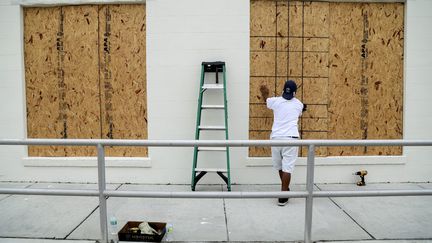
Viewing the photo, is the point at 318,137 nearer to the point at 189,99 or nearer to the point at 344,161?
the point at 344,161

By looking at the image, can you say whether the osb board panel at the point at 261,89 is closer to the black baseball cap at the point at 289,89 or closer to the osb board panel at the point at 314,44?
the osb board panel at the point at 314,44

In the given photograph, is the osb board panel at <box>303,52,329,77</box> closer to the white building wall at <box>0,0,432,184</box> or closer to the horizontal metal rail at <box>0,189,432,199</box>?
the white building wall at <box>0,0,432,184</box>

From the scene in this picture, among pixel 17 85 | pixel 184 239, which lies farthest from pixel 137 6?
pixel 184 239

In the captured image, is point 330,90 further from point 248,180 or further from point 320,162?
point 248,180

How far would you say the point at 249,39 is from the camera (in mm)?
6742

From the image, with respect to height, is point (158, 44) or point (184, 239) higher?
point (158, 44)

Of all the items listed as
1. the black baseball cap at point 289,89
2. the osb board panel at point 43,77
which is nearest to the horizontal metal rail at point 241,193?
the black baseball cap at point 289,89

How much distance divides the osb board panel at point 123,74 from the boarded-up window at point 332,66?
6.72 feet

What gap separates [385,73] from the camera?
696cm

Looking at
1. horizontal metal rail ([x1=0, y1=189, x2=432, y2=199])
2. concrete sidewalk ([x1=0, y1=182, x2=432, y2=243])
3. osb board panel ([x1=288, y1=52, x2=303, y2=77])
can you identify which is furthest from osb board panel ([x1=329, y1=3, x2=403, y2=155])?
horizontal metal rail ([x1=0, y1=189, x2=432, y2=199])

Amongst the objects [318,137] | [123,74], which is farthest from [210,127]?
[318,137]

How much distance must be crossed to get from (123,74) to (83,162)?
1.80 metres

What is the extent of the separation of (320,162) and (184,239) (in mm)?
3388

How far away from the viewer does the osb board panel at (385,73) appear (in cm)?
690
